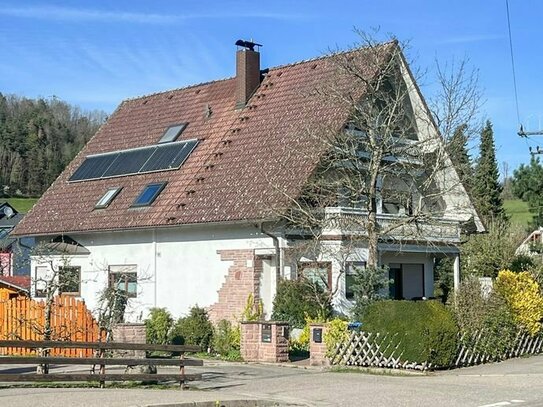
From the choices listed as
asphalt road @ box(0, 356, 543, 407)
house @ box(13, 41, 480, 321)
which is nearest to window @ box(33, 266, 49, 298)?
house @ box(13, 41, 480, 321)

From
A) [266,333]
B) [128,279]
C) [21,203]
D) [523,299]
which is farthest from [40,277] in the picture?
[21,203]

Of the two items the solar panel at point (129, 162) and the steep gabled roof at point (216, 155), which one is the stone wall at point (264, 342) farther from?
the solar panel at point (129, 162)

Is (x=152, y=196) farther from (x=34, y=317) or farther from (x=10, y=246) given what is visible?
(x=10, y=246)

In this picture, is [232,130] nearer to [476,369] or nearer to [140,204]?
[140,204]

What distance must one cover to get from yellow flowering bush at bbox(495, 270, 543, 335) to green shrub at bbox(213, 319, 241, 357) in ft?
25.6

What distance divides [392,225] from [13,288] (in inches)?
551

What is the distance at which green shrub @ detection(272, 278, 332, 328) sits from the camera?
24.2 metres

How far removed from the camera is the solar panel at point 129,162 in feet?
105

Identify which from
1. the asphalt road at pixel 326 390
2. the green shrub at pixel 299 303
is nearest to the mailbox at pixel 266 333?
the asphalt road at pixel 326 390

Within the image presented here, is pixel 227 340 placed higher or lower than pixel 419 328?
lower

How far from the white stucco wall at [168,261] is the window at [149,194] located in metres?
1.01

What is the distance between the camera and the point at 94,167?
3397 cm

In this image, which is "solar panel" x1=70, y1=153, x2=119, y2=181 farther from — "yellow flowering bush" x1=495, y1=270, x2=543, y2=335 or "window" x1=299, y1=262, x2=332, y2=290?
"yellow flowering bush" x1=495, y1=270, x2=543, y2=335

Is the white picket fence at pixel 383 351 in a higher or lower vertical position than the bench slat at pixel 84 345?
lower
